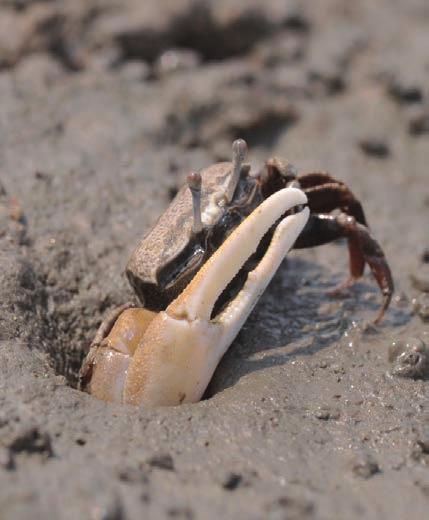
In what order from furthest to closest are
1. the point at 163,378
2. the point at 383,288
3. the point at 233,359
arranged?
the point at 383,288, the point at 233,359, the point at 163,378

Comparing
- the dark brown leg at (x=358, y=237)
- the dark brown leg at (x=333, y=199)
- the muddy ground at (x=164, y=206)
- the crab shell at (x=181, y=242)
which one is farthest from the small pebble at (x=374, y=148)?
the crab shell at (x=181, y=242)

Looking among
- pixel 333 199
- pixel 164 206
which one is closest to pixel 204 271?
pixel 333 199

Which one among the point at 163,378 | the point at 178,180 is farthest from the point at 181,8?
the point at 163,378

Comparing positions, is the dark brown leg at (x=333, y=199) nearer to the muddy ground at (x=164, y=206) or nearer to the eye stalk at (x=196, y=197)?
the muddy ground at (x=164, y=206)

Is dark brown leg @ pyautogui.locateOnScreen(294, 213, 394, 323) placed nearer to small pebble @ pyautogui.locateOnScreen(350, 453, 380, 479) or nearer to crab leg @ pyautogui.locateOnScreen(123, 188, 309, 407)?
crab leg @ pyautogui.locateOnScreen(123, 188, 309, 407)

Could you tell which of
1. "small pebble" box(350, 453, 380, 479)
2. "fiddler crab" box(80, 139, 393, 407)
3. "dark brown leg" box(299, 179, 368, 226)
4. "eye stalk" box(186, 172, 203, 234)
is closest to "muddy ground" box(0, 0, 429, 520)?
"small pebble" box(350, 453, 380, 479)

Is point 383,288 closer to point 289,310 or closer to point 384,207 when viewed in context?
point 289,310

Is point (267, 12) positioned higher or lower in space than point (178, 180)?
higher

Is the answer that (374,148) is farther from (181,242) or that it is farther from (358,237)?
(181,242)
